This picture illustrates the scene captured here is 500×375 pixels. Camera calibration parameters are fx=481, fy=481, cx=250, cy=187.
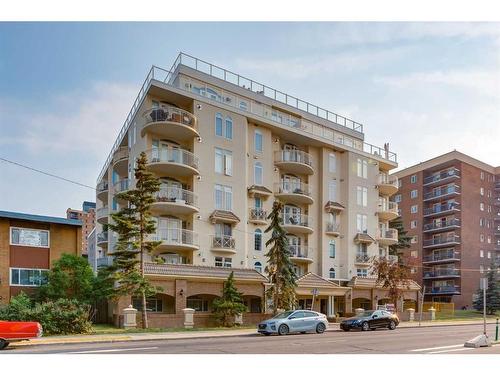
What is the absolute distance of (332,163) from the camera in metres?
43.9

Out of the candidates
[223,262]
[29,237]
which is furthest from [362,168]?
[29,237]

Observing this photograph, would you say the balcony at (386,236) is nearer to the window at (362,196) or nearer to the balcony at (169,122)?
the window at (362,196)

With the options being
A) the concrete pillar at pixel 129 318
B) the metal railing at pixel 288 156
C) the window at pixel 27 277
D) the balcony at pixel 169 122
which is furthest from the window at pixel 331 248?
the window at pixel 27 277

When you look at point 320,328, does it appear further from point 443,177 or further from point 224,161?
point 443,177

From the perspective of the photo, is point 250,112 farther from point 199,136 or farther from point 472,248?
point 472,248

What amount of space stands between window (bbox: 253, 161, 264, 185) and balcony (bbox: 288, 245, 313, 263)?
5.95m

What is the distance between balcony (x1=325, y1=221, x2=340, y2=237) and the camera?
42125 millimetres

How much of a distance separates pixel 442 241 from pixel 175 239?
47908 mm

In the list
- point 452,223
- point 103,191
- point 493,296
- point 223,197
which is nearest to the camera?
point 223,197

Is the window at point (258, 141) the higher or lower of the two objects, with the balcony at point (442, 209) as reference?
higher

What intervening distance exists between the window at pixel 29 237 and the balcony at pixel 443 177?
183ft

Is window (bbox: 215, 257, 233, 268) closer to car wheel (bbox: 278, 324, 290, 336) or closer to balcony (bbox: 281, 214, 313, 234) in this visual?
balcony (bbox: 281, 214, 313, 234)

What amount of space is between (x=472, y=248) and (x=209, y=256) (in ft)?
156

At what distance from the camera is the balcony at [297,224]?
39000mm
